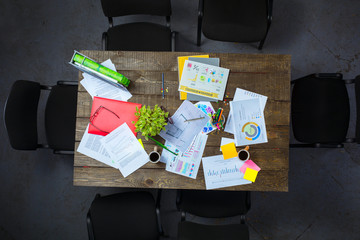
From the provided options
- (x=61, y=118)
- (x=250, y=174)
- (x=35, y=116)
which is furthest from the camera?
(x=61, y=118)

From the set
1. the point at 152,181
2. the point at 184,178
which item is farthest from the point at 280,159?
the point at 152,181

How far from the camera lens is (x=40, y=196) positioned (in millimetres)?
2402

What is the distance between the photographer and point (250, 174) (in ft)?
5.18

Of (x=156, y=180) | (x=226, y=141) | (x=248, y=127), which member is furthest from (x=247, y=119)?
(x=156, y=180)

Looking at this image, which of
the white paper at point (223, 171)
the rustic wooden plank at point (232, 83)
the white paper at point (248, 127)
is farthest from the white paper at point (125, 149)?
the white paper at point (248, 127)

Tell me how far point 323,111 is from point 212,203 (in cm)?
109

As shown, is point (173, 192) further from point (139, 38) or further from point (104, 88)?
point (139, 38)

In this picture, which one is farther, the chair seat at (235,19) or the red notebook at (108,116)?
the chair seat at (235,19)

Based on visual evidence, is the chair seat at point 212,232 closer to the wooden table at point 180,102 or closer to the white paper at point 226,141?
the wooden table at point 180,102

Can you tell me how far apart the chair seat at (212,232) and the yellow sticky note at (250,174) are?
42 cm

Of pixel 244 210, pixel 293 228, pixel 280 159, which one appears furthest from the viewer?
pixel 293 228

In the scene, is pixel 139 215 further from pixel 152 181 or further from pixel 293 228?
pixel 293 228

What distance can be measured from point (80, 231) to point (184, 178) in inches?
56.7

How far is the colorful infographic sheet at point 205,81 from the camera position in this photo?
5.27 ft
